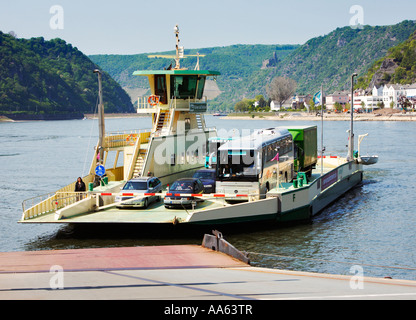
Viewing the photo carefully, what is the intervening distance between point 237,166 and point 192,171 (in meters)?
9.59

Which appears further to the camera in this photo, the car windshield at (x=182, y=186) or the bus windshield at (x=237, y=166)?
the car windshield at (x=182, y=186)

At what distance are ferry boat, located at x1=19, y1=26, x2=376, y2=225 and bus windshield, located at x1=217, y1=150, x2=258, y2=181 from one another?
4cm

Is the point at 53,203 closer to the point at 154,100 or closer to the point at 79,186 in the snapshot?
the point at 79,186

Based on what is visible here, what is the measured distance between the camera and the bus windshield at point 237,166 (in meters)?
23.5

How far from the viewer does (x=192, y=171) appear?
32969 mm

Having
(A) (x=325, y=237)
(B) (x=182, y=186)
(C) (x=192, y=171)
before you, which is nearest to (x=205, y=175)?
(C) (x=192, y=171)

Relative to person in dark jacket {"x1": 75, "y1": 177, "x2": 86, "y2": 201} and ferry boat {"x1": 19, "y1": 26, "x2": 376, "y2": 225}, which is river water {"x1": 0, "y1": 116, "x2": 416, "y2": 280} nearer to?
ferry boat {"x1": 19, "y1": 26, "x2": 376, "y2": 225}

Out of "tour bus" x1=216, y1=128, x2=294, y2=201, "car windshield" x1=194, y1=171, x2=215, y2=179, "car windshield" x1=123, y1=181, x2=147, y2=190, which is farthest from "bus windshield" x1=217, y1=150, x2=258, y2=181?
"car windshield" x1=194, y1=171, x2=215, y2=179

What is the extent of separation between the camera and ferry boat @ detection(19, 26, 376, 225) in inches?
903

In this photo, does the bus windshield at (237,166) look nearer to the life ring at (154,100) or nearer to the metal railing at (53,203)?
the metal railing at (53,203)

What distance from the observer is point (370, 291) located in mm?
11867

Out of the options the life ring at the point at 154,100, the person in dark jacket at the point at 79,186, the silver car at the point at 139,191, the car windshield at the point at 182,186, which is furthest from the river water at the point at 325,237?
the life ring at the point at 154,100

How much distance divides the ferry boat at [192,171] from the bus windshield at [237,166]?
4 centimetres
